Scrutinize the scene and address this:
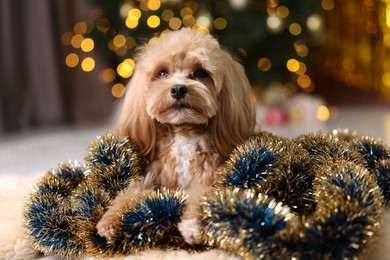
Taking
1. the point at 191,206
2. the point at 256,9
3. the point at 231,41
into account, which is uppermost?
the point at 256,9

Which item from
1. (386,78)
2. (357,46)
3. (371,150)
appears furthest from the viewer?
(357,46)

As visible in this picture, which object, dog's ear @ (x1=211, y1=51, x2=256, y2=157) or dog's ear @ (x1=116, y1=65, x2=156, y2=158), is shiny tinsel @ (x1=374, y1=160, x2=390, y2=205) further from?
dog's ear @ (x1=116, y1=65, x2=156, y2=158)

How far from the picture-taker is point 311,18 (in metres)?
3.48

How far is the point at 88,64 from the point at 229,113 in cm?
288

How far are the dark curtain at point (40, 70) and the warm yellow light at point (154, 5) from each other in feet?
2.51

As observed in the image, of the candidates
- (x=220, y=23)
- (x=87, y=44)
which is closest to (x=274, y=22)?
(x=220, y=23)

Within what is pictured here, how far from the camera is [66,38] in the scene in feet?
13.4

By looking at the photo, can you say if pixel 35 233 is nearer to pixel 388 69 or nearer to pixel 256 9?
pixel 256 9

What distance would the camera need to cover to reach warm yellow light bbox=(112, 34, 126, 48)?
12.0 ft

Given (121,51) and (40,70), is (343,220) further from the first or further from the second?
(40,70)

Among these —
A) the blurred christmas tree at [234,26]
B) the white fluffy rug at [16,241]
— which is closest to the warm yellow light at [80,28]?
the blurred christmas tree at [234,26]

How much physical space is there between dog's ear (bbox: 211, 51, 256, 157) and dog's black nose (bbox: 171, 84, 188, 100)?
11 cm

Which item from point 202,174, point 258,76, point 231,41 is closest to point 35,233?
point 202,174

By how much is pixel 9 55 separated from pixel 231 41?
1724 millimetres
